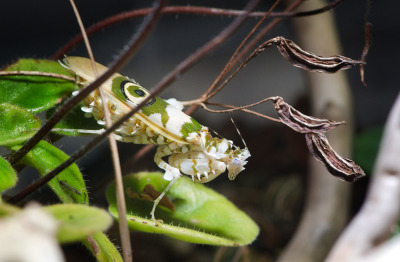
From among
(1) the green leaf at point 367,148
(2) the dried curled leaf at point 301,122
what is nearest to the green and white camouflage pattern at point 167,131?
(2) the dried curled leaf at point 301,122

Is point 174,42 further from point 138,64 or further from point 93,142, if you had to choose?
point 93,142

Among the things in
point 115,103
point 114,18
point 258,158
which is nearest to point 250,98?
point 258,158

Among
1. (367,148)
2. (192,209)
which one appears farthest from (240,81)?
Answer: (192,209)

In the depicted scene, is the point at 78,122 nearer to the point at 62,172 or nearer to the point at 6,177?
the point at 62,172

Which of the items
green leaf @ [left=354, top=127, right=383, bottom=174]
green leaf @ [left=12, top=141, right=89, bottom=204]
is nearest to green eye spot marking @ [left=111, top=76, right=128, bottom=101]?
green leaf @ [left=12, top=141, right=89, bottom=204]

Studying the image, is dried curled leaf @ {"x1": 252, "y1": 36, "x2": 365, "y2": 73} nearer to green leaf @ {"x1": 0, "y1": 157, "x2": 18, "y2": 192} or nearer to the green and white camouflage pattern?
the green and white camouflage pattern
